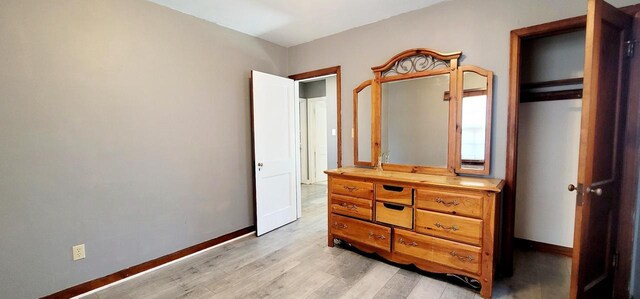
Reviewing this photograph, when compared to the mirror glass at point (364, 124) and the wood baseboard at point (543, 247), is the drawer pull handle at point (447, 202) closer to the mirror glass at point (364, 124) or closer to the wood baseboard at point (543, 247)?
the mirror glass at point (364, 124)

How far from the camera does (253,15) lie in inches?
102

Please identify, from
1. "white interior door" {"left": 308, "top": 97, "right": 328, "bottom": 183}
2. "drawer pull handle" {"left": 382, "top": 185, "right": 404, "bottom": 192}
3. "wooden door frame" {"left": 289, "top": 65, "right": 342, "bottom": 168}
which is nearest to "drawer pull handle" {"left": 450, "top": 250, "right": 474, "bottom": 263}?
"drawer pull handle" {"left": 382, "top": 185, "right": 404, "bottom": 192}

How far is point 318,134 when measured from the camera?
5.94m

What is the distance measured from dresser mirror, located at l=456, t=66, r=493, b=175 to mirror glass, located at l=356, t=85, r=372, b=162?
2.93 feet

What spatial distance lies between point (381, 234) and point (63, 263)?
97.4 inches

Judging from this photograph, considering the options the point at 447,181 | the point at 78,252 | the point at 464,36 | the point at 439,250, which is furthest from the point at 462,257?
the point at 78,252

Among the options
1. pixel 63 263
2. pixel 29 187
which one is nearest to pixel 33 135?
pixel 29 187

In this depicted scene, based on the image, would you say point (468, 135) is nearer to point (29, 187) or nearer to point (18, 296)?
point (29, 187)

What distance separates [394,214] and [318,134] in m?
3.84

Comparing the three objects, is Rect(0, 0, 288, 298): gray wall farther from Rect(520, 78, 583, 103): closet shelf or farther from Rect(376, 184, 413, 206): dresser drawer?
Rect(520, 78, 583, 103): closet shelf

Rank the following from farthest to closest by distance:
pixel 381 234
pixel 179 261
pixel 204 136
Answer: pixel 204 136 < pixel 179 261 < pixel 381 234

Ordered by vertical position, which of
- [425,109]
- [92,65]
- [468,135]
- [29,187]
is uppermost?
[92,65]

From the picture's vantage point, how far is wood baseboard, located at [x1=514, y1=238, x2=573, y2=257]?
2520 mm

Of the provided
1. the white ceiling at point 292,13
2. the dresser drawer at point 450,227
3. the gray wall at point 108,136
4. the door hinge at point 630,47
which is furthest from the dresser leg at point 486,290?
the gray wall at point 108,136
